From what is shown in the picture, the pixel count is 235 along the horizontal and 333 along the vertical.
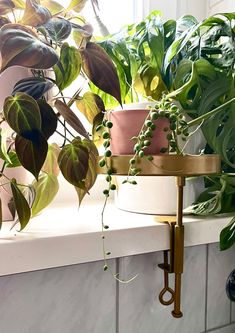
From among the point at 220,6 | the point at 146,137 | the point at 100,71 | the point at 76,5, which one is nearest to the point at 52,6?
the point at 76,5

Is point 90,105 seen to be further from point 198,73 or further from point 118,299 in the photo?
point 118,299

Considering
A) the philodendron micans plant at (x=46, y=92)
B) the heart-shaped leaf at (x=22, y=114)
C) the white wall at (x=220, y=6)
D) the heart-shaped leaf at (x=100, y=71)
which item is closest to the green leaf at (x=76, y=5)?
the philodendron micans plant at (x=46, y=92)

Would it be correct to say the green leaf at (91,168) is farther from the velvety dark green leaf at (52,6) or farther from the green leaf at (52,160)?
the velvety dark green leaf at (52,6)

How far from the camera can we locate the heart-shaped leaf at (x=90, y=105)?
58 cm

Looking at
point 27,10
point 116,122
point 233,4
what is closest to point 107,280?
point 116,122

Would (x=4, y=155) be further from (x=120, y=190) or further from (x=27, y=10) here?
(x=120, y=190)

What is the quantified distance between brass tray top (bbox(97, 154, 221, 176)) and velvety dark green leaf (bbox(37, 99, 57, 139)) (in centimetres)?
11

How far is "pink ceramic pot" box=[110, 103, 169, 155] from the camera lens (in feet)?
1.81

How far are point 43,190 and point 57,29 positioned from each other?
239 mm

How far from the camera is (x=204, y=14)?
1.08 m

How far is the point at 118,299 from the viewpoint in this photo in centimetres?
65

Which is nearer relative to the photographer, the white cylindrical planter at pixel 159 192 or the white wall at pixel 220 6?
the white cylindrical planter at pixel 159 192

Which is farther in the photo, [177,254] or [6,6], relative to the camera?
[177,254]

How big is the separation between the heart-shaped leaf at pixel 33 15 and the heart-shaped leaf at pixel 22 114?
0.13 m
